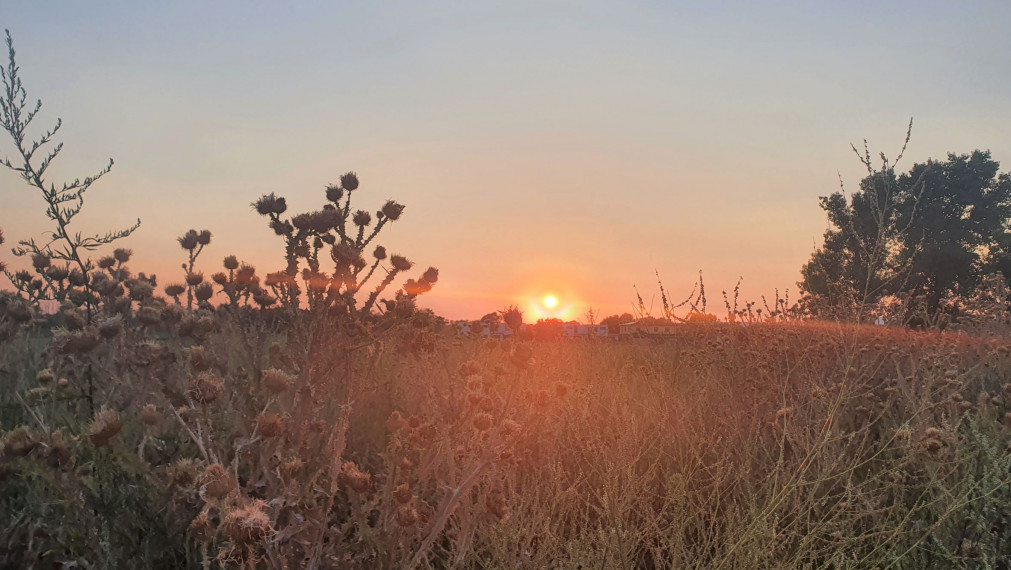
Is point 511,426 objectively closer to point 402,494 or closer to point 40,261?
point 402,494

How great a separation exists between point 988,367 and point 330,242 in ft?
24.9

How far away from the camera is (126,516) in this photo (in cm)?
243

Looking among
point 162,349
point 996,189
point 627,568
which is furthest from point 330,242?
point 996,189

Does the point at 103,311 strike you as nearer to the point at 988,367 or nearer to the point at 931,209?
the point at 988,367

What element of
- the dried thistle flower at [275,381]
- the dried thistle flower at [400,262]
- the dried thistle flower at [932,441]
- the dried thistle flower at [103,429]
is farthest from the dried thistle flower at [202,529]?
the dried thistle flower at [932,441]

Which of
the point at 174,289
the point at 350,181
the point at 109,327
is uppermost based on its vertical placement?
the point at 350,181

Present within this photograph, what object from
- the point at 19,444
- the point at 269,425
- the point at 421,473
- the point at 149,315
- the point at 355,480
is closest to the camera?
the point at 269,425

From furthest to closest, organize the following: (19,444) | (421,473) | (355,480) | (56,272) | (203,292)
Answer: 1. (56,272)
2. (203,292)
3. (421,473)
4. (19,444)
5. (355,480)

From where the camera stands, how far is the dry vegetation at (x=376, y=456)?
222cm

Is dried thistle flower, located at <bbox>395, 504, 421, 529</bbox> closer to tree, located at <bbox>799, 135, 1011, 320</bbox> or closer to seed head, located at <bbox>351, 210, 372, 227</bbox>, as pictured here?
seed head, located at <bbox>351, 210, 372, 227</bbox>

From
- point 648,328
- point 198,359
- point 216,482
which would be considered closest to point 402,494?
point 216,482

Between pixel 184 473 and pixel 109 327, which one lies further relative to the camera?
pixel 109 327

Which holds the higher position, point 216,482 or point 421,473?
point 216,482

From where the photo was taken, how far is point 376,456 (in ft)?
12.9
